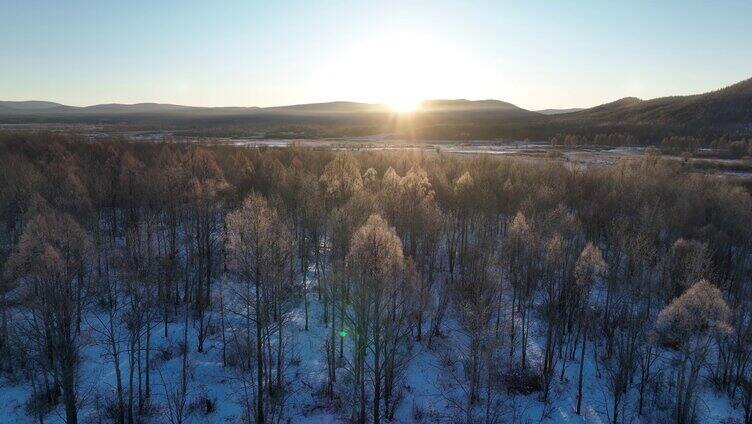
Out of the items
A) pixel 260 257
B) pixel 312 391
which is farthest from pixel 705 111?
pixel 260 257

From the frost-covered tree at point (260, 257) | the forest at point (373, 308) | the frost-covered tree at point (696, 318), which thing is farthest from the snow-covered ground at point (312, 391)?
the frost-covered tree at point (696, 318)

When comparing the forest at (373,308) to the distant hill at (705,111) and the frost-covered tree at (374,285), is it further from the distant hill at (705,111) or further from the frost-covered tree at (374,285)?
the distant hill at (705,111)

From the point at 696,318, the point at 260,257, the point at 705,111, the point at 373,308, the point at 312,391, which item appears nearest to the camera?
the point at 696,318

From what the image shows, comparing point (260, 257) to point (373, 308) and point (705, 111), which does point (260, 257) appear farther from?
point (705, 111)

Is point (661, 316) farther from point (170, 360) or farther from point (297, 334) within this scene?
point (170, 360)

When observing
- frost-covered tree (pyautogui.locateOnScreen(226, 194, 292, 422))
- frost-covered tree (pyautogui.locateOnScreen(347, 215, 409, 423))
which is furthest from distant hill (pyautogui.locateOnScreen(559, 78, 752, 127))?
frost-covered tree (pyautogui.locateOnScreen(226, 194, 292, 422))

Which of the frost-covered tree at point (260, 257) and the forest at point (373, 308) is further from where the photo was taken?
the frost-covered tree at point (260, 257)

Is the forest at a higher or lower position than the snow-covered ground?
higher

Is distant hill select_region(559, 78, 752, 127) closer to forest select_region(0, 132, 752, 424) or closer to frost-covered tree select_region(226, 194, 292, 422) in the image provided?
forest select_region(0, 132, 752, 424)

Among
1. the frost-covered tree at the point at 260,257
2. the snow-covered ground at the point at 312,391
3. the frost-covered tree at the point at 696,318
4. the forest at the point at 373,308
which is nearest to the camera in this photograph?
the frost-covered tree at the point at 696,318
